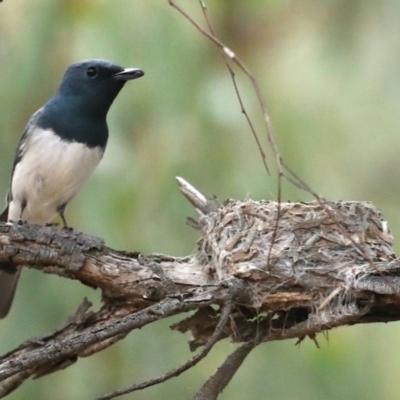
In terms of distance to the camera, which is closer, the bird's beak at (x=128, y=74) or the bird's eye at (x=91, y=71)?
the bird's beak at (x=128, y=74)

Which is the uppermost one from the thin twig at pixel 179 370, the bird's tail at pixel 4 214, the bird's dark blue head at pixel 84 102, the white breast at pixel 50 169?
the bird's dark blue head at pixel 84 102

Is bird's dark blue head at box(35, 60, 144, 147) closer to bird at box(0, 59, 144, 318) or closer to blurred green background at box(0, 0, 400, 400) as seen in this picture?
bird at box(0, 59, 144, 318)

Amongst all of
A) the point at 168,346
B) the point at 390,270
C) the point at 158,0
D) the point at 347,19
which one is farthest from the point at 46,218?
the point at 390,270

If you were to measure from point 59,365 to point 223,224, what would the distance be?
850mm

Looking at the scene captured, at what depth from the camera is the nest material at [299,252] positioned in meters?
2.56

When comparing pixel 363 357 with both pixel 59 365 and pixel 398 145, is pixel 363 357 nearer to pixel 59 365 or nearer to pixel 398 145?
pixel 398 145

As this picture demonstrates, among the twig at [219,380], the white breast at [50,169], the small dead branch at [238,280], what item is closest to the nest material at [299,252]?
the small dead branch at [238,280]

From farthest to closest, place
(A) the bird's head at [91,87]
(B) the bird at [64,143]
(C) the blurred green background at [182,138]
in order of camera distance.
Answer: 1. (C) the blurred green background at [182,138]
2. (A) the bird's head at [91,87]
3. (B) the bird at [64,143]

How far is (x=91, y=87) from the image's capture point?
12.1 ft

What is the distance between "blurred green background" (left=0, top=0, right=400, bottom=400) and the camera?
12.4 feet

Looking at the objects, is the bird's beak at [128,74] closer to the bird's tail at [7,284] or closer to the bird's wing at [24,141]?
the bird's wing at [24,141]

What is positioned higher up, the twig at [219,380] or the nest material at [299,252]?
the nest material at [299,252]

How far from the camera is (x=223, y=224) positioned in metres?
3.25

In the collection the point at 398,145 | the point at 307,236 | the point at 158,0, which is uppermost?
the point at 158,0
